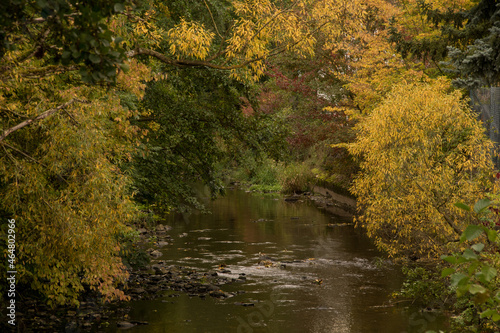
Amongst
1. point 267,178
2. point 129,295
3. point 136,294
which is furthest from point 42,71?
point 267,178

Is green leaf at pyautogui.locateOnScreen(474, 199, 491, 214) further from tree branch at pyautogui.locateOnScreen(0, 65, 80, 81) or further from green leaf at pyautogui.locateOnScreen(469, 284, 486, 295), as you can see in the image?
tree branch at pyautogui.locateOnScreen(0, 65, 80, 81)

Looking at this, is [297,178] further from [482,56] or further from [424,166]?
[424,166]

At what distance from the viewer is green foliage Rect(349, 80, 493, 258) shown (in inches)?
476

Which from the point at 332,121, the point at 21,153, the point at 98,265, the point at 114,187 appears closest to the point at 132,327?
the point at 98,265

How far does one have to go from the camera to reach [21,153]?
8586mm

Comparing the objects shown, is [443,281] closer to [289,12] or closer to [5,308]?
[289,12]

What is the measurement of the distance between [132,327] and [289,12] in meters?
6.87

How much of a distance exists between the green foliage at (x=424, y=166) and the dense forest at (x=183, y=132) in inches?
1.7

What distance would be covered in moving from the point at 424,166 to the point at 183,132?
6.54 meters

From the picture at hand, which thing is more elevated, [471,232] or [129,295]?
[471,232]

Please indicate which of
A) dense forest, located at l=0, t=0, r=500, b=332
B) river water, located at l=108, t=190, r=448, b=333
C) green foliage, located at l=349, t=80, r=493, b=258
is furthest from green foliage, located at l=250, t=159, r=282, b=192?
green foliage, located at l=349, t=80, r=493, b=258

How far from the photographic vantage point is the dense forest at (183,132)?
674 cm

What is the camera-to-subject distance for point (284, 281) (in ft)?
47.5

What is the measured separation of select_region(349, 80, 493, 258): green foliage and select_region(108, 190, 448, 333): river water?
69.4 inches
